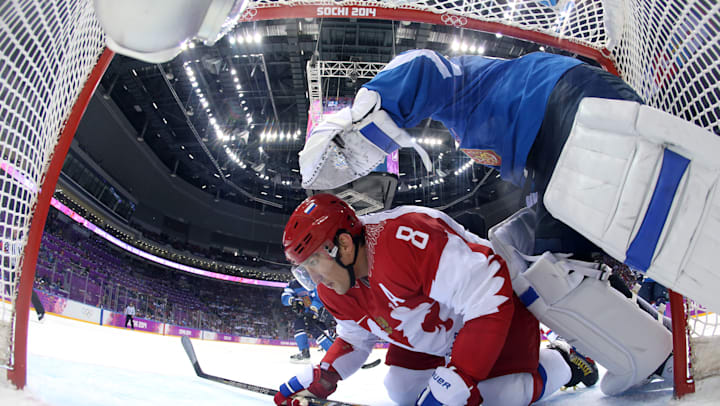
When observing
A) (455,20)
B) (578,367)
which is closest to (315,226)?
(578,367)

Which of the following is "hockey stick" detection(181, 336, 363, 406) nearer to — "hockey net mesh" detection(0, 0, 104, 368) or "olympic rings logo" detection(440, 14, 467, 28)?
"hockey net mesh" detection(0, 0, 104, 368)

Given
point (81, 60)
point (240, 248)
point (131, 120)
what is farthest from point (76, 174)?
point (81, 60)

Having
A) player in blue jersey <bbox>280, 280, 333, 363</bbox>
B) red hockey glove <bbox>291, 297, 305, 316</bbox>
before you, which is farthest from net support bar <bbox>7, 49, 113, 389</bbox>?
red hockey glove <bbox>291, 297, 305, 316</bbox>

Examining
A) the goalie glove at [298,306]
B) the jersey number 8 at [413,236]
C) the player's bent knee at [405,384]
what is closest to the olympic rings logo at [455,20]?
the jersey number 8 at [413,236]

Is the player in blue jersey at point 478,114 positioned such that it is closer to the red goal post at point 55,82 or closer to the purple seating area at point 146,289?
the red goal post at point 55,82

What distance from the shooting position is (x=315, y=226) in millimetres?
1322

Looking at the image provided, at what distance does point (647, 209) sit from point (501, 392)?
77cm

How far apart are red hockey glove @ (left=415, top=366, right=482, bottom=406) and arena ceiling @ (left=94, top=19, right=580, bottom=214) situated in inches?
296

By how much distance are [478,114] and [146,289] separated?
1573 cm

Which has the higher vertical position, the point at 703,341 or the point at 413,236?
the point at 413,236

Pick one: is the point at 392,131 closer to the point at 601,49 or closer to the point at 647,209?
the point at 647,209

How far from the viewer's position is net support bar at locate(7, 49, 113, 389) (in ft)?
3.51

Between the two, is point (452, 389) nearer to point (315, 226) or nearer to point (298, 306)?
point (315, 226)

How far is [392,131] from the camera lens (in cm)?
117
